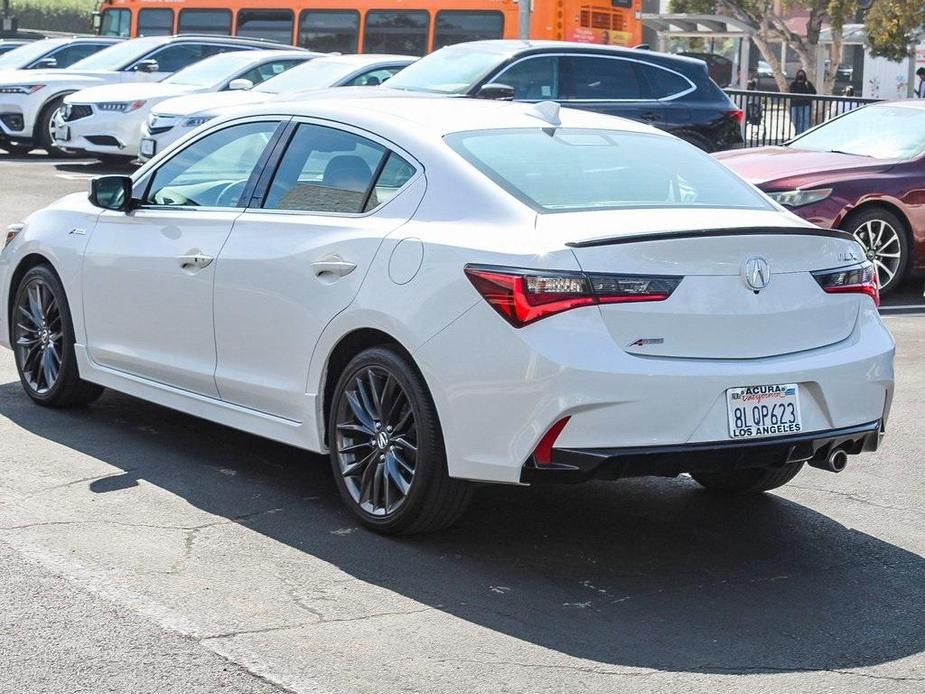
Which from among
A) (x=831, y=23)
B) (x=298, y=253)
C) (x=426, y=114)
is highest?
(x=831, y=23)

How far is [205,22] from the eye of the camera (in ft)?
101

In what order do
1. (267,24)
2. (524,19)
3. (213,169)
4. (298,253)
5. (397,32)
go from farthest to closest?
(267,24)
(397,32)
(524,19)
(213,169)
(298,253)

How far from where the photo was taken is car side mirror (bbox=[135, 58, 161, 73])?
78.0 ft

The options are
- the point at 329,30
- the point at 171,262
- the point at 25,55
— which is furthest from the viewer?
the point at 329,30

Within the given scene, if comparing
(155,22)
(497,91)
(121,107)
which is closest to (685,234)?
(497,91)

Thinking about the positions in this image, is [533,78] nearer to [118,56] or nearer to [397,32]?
[118,56]

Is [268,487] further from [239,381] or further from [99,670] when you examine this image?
[99,670]

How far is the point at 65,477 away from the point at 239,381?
0.80 metres

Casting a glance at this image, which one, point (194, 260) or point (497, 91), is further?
point (497, 91)

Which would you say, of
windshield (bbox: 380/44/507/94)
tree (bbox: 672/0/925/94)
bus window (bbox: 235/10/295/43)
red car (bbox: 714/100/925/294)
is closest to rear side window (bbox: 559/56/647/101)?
windshield (bbox: 380/44/507/94)

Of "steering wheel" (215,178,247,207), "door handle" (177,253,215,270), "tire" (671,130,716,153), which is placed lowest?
"tire" (671,130,716,153)

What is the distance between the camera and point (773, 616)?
4949 millimetres

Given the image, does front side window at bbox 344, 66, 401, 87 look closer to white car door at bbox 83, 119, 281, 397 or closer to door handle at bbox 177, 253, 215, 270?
white car door at bbox 83, 119, 281, 397

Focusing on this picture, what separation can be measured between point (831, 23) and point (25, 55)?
19.7 meters
